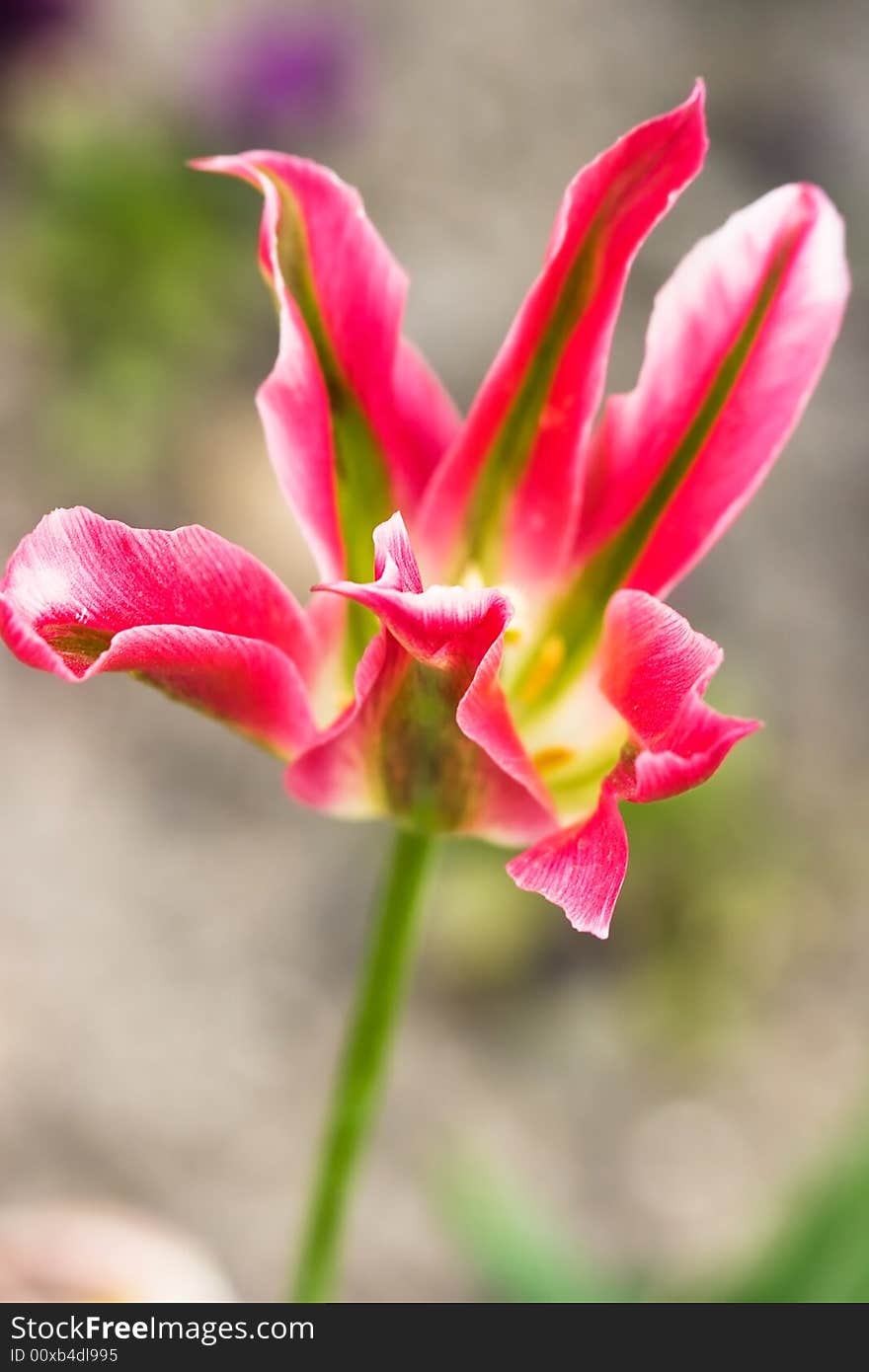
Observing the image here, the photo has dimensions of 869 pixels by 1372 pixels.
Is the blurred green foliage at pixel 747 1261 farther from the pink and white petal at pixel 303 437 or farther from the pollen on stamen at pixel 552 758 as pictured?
the pink and white petal at pixel 303 437

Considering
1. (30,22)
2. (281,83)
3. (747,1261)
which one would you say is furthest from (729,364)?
(30,22)

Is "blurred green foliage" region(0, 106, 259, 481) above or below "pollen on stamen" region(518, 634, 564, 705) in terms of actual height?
below

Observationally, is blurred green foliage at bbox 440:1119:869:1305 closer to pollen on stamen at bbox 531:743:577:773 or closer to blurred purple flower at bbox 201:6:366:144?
pollen on stamen at bbox 531:743:577:773

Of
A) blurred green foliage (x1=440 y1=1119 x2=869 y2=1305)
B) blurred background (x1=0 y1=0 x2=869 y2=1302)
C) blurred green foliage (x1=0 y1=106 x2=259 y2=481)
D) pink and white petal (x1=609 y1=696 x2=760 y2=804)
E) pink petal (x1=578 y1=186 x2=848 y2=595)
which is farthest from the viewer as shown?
blurred green foliage (x1=0 y1=106 x2=259 y2=481)

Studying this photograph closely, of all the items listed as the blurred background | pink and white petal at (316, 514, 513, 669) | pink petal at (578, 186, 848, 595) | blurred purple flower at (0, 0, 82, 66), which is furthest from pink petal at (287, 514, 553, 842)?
blurred purple flower at (0, 0, 82, 66)

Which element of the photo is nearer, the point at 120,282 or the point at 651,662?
the point at 651,662

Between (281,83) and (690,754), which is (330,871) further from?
(690,754)
